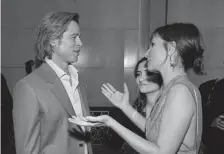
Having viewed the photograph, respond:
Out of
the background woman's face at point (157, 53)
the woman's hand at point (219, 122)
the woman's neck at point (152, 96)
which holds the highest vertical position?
the background woman's face at point (157, 53)

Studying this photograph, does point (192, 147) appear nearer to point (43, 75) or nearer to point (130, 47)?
point (43, 75)

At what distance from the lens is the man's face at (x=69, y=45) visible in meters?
1.72

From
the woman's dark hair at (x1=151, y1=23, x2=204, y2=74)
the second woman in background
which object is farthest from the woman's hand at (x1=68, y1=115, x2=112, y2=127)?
the second woman in background

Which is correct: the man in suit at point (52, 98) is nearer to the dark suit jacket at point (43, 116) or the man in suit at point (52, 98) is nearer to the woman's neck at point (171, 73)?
the dark suit jacket at point (43, 116)

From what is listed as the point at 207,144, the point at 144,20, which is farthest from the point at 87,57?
the point at 207,144

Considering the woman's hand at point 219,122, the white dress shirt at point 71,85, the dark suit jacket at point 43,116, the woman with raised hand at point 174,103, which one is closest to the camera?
the woman with raised hand at point 174,103

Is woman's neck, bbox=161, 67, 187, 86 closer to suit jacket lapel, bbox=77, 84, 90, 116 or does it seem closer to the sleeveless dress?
the sleeveless dress

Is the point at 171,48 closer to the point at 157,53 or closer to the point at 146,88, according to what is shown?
the point at 157,53

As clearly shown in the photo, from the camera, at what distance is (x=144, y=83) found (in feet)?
7.54

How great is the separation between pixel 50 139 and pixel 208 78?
2671 millimetres

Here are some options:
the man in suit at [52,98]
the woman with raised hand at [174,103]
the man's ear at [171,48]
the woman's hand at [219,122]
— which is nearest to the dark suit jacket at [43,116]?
the man in suit at [52,98]

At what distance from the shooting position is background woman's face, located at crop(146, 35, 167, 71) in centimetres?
149

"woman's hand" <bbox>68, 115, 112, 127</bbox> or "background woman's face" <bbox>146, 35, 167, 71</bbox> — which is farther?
"background woman's face" <bbox>146, 35, 167, 71</bbox>

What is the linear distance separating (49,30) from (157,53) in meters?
0.61
